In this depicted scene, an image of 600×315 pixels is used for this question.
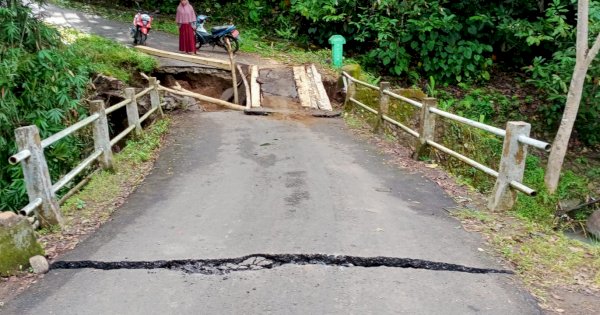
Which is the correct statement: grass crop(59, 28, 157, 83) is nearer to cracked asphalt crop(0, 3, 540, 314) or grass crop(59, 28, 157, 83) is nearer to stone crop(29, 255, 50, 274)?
cracked asphalt crop(0, 3, 540, 314)

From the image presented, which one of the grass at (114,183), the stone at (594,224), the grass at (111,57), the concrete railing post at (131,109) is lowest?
the stone at (594,224)

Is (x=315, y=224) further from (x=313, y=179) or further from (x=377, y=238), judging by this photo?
(x=313, y=179)

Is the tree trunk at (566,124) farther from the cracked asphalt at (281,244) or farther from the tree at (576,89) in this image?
the cracked asphalt at (281,244)

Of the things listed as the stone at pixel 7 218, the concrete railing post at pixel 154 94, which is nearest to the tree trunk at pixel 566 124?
the concrete railing post at pixel 154 94

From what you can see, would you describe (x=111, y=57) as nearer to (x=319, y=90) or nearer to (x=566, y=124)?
(x=319, y=90)

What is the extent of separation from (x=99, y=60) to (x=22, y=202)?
20.3ft

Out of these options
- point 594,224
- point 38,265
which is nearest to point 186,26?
point 38,265

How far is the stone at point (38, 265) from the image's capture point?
411cm

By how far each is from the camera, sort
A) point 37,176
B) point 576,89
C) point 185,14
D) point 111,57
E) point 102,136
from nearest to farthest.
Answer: point 37,176
point 102,136
point 576,89
point 111,57
point 185,14

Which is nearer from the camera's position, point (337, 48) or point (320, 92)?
point (320, 92)

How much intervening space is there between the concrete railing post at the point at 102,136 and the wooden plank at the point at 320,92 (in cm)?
614

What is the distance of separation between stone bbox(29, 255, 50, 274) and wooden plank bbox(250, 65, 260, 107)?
8.14m

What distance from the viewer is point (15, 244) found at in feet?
13.5

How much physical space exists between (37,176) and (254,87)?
328 inches
